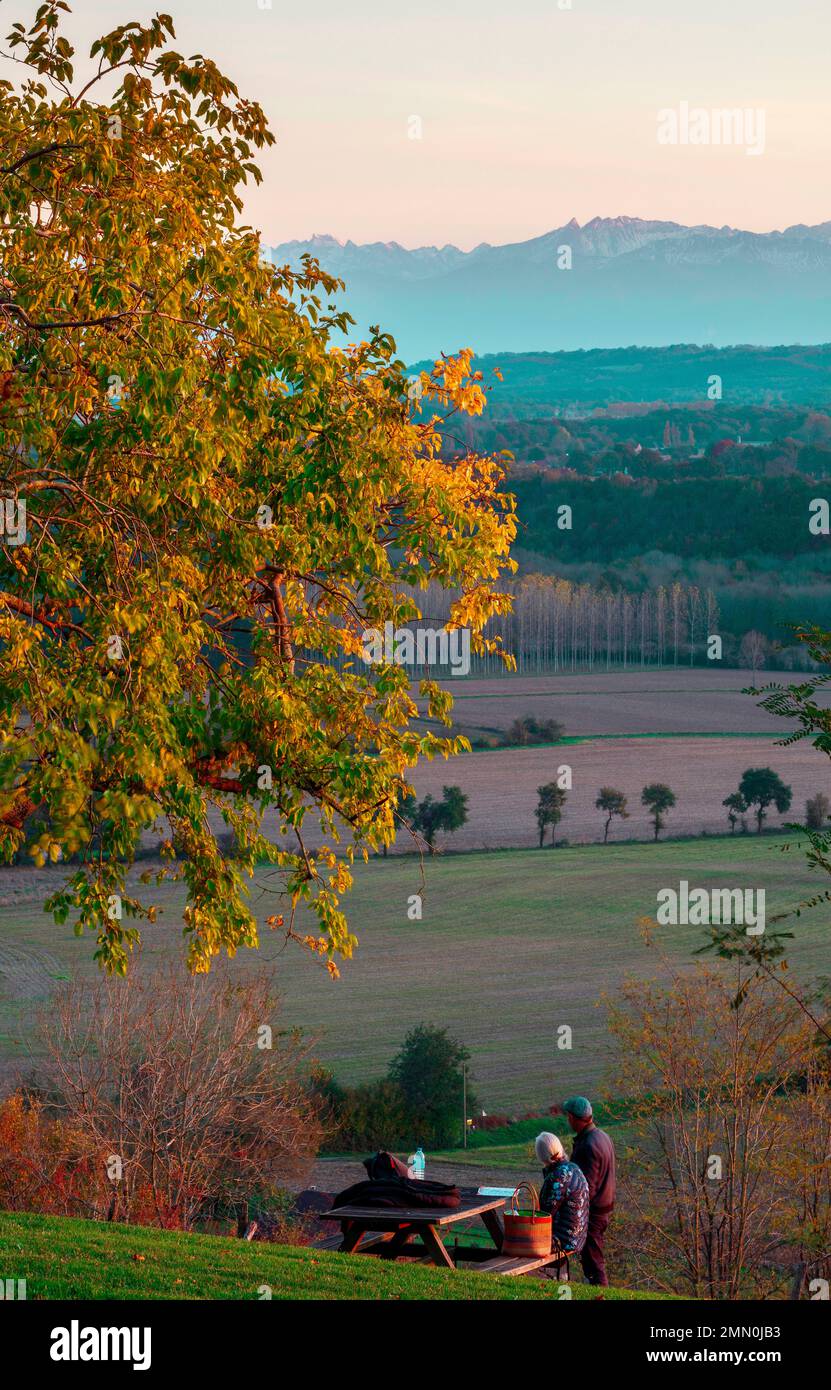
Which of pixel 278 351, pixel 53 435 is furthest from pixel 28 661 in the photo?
pixel 278 351

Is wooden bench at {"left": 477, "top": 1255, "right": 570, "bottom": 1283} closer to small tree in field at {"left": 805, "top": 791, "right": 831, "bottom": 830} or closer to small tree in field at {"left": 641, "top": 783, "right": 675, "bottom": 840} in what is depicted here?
small tree in field at {"left": 805, "top": 791, "right": 831, "bottom": 830}

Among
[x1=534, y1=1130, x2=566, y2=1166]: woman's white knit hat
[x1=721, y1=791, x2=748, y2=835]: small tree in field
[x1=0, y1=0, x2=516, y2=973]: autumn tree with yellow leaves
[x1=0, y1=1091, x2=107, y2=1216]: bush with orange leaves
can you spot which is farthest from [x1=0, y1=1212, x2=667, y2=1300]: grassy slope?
[x1=721, y1=791, x2=748, y2=835]: small tree in field

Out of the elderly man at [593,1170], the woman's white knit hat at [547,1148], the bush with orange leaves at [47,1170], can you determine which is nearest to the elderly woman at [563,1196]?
the woman's white knit hat at [547,1148]

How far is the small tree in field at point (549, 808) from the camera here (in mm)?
102500

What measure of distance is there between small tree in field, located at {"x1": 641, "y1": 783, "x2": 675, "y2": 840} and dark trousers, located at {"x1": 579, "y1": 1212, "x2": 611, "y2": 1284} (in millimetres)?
92644

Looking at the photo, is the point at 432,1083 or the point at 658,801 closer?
the point at 432,1083

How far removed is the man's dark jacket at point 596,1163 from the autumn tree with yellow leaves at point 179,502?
2541 millimetres

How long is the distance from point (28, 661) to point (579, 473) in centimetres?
16442

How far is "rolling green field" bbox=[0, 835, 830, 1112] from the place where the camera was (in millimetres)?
63844

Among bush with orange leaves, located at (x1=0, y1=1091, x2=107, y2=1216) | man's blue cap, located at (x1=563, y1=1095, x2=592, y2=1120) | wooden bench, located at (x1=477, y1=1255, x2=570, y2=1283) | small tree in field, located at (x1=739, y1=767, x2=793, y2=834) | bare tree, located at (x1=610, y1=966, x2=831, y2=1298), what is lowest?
bush with orange leaves, located at (x1=0, y1=1091, x2=107, y2=1216)

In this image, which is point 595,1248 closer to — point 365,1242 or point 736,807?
point 365,1242

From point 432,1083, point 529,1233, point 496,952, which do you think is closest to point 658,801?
point 496,952

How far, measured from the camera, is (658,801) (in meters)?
104

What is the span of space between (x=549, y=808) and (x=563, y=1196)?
9353 cm
